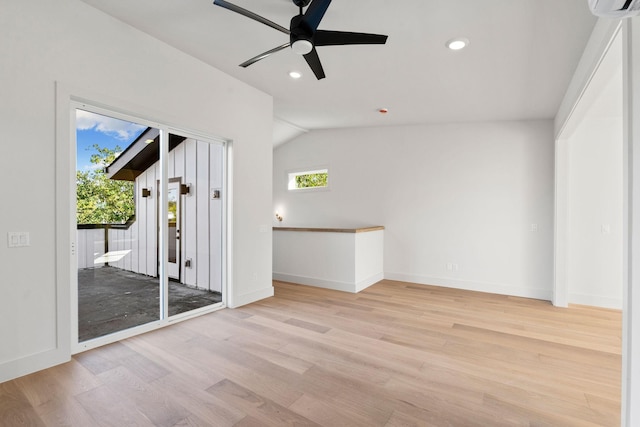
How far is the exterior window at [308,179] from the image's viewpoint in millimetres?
6459

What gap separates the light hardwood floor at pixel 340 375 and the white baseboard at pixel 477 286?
2.74 ft

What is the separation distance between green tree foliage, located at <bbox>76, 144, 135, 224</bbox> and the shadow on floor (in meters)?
0.50

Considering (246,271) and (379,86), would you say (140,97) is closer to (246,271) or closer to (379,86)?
(246,271)

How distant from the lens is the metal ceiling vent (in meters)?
0.94

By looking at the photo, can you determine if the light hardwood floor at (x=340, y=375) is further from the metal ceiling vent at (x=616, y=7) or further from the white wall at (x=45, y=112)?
the metal ceiling vent at (x=616, y=7)

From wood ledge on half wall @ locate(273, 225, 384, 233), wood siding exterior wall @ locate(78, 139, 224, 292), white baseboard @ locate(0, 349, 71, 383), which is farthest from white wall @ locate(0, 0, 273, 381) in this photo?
wood ledge on half wall @ locate(273, 225, 384, 233)

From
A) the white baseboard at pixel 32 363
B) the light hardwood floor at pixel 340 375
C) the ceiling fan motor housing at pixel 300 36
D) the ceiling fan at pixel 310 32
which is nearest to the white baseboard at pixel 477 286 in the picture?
the light hardwood floor at pixel 340 375

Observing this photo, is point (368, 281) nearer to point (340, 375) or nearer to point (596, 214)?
point (340, 375)

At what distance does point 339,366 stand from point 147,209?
252 centimetres

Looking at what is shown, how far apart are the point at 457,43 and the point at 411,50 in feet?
1.35

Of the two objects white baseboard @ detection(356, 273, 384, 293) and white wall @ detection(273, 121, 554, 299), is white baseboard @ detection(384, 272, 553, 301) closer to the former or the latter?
white wall @ detection(273, 121, 554, 299)

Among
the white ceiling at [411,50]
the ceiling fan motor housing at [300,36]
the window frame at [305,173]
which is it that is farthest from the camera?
the window frame at [305,173]

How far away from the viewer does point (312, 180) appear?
262 inches

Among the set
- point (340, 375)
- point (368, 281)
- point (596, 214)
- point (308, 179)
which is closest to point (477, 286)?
point (368, 281)
